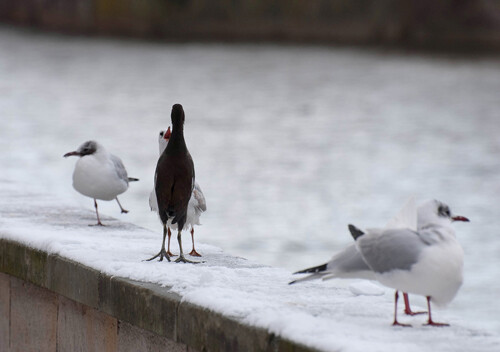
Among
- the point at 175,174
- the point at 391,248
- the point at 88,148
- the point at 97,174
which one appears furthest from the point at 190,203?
the point at 391,248

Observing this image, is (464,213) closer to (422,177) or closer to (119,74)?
(422,177)

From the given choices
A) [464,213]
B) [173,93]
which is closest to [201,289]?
[464,213]

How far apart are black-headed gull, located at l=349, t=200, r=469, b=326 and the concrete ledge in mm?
389

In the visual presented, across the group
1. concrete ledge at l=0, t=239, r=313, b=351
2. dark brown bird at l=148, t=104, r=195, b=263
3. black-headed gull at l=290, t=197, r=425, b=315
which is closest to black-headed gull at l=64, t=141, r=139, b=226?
concrete ledge at l=0, t=239, r=313, b=351

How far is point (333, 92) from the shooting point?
34500 millimetres

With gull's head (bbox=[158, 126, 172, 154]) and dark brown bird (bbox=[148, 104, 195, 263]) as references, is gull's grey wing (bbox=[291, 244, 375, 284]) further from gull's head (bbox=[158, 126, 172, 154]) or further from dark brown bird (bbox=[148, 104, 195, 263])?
gull's head (bbox=[158, 126, 172, 154])

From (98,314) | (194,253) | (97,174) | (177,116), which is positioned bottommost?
(98,314)

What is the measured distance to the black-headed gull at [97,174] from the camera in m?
5.57

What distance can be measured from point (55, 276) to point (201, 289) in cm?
93

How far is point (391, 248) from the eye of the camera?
3520 mm

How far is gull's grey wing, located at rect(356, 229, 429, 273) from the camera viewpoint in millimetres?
3494

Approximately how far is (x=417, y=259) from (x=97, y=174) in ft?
8.09

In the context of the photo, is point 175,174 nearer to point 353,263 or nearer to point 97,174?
point 353,263

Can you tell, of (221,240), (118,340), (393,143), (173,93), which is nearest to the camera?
(118,340)
